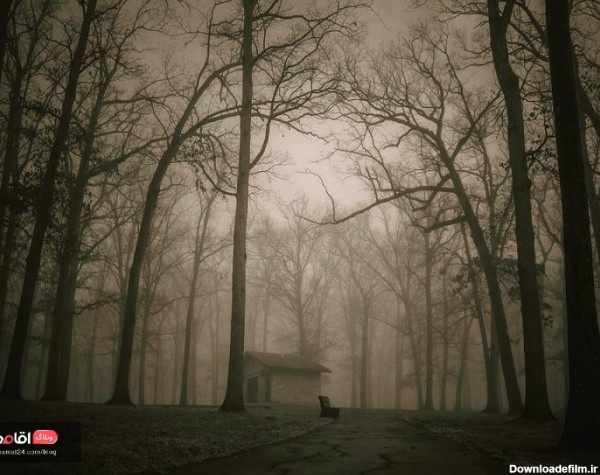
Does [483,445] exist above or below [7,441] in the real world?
below

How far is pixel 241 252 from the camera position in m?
13.0

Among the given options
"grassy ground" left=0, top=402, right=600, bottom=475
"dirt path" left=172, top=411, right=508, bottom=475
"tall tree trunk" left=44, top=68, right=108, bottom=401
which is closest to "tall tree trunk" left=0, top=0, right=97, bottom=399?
"tall tree trunk" left=44, top=68, right=108, bottom=401

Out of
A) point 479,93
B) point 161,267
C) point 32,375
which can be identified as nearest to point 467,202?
point 479,93

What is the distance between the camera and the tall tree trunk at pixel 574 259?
17.5 ft

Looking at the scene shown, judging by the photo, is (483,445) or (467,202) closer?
(483,445)

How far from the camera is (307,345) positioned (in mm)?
36875

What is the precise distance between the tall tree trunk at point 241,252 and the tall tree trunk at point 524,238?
7.74m

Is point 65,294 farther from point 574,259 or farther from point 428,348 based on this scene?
point 428,348

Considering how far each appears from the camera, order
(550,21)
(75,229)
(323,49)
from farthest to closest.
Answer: (75,229) < (323,49) < (550,21)

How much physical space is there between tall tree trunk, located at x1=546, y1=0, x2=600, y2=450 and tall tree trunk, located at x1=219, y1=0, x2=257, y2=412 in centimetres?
851

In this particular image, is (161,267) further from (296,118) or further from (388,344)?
(388,344)

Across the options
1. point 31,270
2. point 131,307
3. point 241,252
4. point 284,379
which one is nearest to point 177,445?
point 241,252

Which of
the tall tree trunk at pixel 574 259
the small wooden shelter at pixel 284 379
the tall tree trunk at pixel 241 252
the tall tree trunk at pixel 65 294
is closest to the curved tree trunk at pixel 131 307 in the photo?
the tall tree trunk at pixel 65 294

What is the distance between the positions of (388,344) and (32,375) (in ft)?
177
